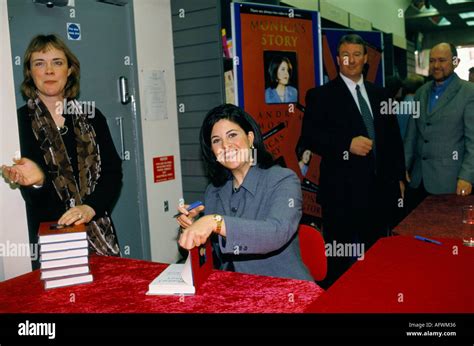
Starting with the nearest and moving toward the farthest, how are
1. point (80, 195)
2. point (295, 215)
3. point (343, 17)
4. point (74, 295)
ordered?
point (74, 295)
point (295, 215)
point (80, 195)
point (343, 17)

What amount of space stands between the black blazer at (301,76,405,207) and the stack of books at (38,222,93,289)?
2114 millimetres

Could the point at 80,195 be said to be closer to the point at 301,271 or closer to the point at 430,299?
the point at 301,271

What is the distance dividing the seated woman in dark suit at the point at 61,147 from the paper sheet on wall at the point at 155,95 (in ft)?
4.56

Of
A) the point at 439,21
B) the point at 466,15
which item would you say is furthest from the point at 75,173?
the point at 439,21

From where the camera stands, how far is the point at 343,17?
652cm

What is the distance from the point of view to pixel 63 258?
1.92m

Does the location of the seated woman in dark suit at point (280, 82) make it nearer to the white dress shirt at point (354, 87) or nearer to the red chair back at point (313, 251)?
the white dress shirt at point (354, 87)

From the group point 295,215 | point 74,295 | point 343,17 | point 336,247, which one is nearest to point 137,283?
point 74,295

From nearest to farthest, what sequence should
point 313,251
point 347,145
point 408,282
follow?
point 408,282 → point 313,251 → point 347,145

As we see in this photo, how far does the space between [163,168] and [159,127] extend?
371 millimetres

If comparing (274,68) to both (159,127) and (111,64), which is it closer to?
(159,127)

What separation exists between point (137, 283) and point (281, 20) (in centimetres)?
297

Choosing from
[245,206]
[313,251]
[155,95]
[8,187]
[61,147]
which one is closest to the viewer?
[313,251]

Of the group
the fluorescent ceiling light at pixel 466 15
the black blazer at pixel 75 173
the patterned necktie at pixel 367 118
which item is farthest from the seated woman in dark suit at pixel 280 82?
the fluorescent ceiling light at pixel 466 15
